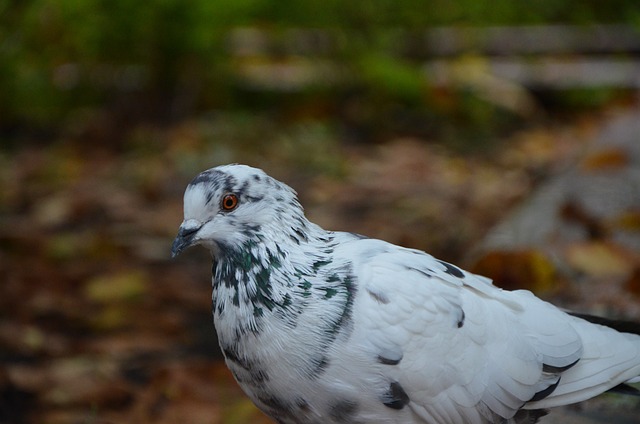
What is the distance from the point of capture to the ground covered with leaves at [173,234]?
364cm

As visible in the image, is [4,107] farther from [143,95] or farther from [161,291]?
[161,291]

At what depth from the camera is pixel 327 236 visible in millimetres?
2588

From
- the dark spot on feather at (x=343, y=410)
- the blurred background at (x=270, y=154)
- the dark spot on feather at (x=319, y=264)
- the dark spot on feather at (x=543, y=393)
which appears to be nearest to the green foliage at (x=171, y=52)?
the blurred background at (x=270, y=154)

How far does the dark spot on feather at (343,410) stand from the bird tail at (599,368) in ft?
1.65

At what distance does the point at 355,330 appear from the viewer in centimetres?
230

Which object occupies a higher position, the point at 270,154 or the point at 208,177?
the point at 270,154

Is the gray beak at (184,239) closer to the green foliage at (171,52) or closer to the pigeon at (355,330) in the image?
the pigeon at (355,330)

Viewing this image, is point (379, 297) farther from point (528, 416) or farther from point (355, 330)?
point (528, 416)

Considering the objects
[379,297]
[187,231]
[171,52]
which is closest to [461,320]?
[379,297]

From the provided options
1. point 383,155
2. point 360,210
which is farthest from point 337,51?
point 360,210

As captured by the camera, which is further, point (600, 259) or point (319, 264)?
point (600, 259)

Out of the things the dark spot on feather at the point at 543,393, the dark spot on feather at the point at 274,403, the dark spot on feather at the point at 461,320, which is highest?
the dark spot on feather at the point at 461,320

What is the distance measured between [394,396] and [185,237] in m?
0.64

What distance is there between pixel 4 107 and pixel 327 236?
536cm
